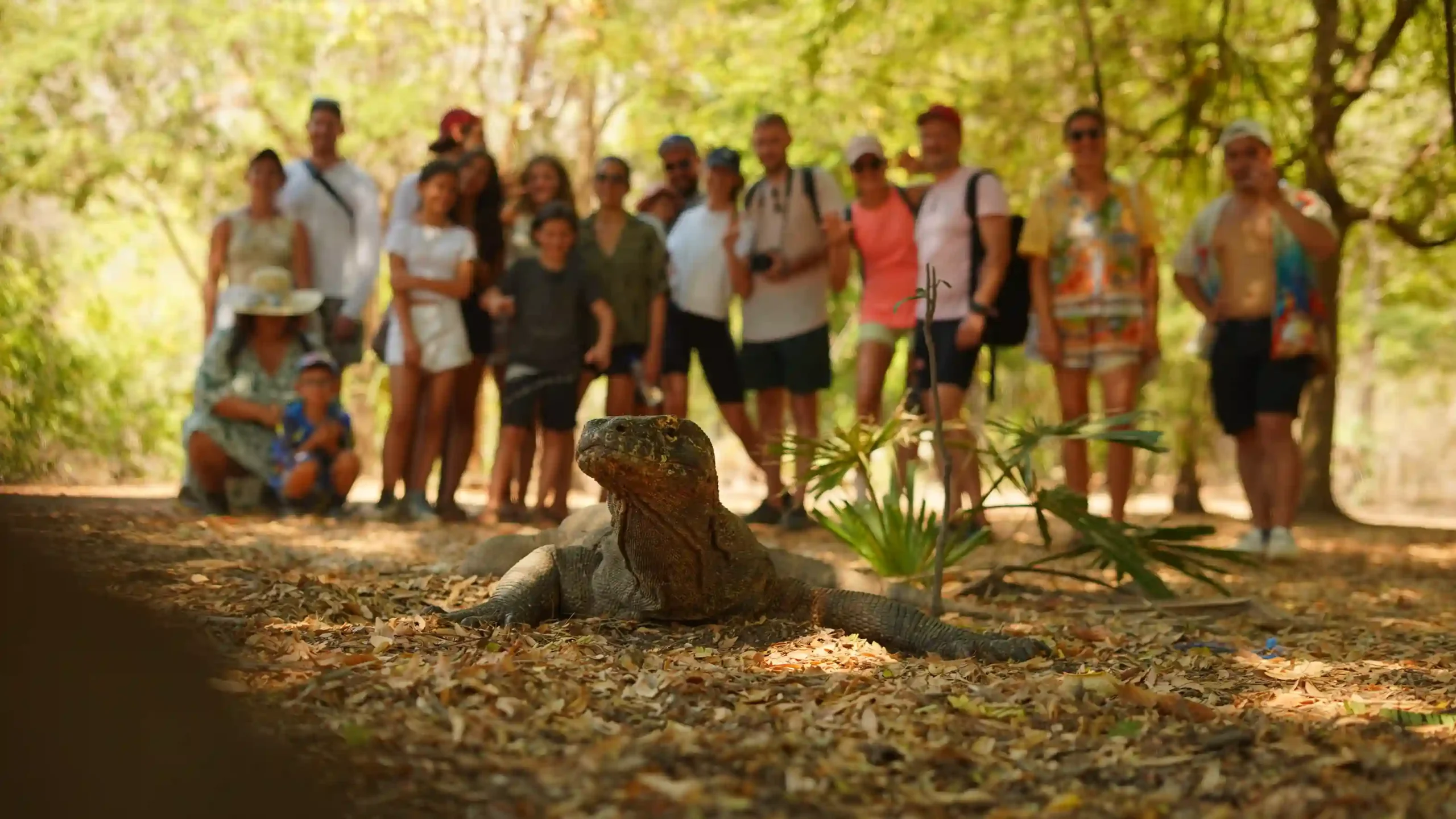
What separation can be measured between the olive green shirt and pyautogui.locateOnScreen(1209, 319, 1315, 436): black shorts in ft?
10.7

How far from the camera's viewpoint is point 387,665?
329 cm

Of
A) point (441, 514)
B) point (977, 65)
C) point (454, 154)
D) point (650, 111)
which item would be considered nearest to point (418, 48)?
point (650, 111)

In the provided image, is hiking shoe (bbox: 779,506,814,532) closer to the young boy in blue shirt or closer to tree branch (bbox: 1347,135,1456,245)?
the young boy in blue shirt

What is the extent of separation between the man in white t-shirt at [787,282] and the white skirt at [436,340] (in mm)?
1728

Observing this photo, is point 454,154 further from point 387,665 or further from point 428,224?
point 387,665

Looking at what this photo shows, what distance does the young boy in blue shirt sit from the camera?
299 inches

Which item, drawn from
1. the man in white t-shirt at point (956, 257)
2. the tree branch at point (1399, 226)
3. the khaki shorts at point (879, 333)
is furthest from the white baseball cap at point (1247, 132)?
the tree branch at point (1399, 226)

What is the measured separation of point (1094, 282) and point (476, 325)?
3.70 meters

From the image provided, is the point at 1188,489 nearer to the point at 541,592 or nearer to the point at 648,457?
the point at 541,592

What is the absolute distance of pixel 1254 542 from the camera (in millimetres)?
7277

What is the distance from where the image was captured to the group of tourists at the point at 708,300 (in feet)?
23.1

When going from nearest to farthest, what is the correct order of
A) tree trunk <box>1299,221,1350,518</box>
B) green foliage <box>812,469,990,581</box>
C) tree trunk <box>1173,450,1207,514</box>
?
green foliage <box>812,469,990,581</box>, tree trunk <box>1299,221,1350,518</box>, tree trunk <box>1173,450,1207,514</box>

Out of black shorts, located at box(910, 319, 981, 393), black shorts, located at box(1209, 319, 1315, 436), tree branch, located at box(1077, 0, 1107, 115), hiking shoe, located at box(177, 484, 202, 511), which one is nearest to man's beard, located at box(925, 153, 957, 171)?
black shorts, located at box(910, 319, 981, 393)

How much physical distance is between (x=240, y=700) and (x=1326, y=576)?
19.1 feet
